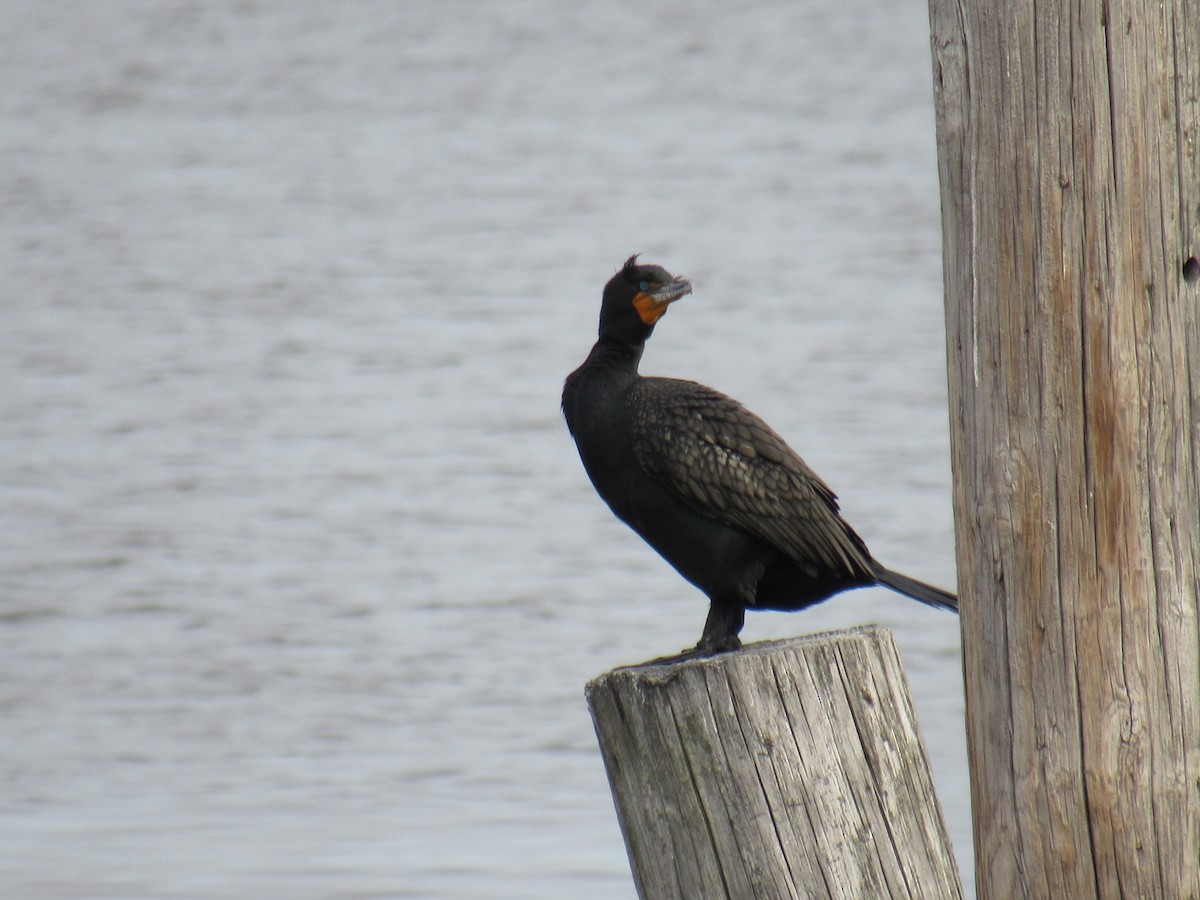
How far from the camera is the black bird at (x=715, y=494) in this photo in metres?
3.76

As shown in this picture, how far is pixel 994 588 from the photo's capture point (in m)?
2.31

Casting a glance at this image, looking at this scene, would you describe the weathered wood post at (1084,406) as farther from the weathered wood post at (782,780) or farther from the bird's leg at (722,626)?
the bird's leg at (722,626)

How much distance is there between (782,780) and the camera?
8.38ft

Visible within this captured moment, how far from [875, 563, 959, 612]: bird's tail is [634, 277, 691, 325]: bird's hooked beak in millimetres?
735

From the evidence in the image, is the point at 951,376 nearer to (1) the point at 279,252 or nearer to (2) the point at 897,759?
(2) the point at 897,759

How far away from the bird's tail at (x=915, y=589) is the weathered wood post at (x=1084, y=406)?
151 centimetres

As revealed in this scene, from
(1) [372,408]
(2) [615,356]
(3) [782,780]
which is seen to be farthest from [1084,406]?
(1) [372,408]

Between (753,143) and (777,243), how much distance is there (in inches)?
66.7

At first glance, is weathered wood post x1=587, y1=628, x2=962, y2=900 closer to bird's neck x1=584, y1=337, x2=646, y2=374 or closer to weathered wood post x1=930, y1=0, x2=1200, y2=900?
weathered wood post x1=930, y1=0, x2=1200, y2=900

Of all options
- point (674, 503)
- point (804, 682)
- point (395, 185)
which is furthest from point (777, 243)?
point (804, 682)

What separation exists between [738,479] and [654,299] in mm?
492

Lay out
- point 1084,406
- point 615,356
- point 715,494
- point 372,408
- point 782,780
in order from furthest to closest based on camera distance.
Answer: point 372,408 → point 615,356 → point 715,494 → point 782,780 → point 1084,406

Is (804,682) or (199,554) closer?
(804,682)

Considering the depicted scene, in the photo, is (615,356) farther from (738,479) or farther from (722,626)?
(722,626)
